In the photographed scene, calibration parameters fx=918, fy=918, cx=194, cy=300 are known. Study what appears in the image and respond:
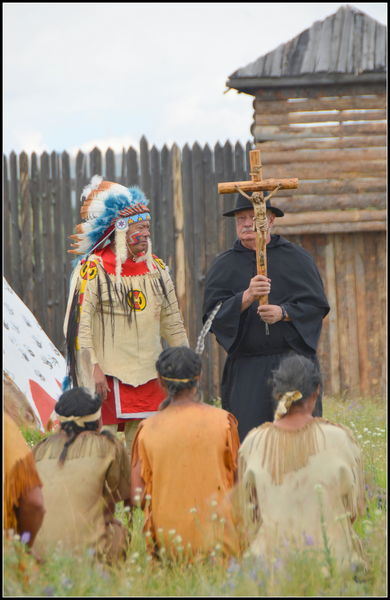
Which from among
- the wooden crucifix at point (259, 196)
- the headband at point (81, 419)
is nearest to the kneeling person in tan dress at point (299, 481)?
the headband at point (81, 419)

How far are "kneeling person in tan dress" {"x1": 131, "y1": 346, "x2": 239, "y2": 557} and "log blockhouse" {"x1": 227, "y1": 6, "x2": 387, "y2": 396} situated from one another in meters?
6.22

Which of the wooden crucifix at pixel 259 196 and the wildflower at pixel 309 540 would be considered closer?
the wildflower at pixel 309 540

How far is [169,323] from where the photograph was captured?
5586 mm

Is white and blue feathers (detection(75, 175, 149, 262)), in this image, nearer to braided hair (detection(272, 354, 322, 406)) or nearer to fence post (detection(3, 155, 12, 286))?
braided hair (detection(272, 354, 322, 406))

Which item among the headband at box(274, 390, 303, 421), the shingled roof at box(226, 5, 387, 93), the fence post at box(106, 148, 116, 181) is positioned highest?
the shingled roof at box(226, 5, 387, 93)

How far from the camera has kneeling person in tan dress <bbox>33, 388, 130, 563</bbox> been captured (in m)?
3.86

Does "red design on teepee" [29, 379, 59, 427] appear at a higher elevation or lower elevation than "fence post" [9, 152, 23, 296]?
lower

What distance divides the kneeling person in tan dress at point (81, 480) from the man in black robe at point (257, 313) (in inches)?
55.8

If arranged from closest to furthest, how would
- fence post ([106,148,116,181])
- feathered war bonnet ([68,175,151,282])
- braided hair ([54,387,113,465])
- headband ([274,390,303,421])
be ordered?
headband ([274,390,303,421])
braided hair ([54,387,113,465])
feathered war bonnet ([68,175,151,282])
fence post ([106,148,116,181])

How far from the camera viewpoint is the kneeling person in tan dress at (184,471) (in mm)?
3967

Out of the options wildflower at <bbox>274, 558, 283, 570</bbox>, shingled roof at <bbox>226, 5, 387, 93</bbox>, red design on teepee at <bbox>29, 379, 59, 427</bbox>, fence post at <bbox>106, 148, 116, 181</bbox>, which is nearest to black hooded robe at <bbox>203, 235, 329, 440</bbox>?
wildflower at <bbox>274, 558, 283, 570</bbox>

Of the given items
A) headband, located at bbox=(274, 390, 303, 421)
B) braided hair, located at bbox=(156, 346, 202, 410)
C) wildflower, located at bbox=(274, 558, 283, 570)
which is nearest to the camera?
wildflower, located at bbox=(274, 558, 283, 570)

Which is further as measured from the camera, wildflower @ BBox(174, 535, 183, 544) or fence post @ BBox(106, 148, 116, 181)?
fence post @ BBox(106, 148, 116, 181)

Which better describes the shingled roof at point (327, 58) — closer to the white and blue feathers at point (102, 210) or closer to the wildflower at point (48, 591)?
the white and blue feathers at point (102, 210)
